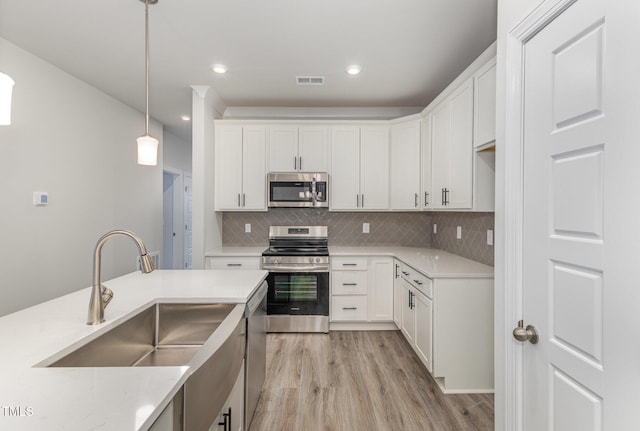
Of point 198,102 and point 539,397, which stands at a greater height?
point 198,102

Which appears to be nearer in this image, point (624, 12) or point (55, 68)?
point (624, 12)

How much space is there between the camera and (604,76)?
0.89 m

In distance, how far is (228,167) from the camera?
3758mm

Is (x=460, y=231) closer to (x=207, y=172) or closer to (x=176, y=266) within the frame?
(x=207, y=172)

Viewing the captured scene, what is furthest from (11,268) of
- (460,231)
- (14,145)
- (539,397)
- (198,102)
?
(460,231)

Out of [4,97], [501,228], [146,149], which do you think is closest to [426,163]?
[501,228]

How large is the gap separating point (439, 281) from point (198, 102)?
3028 mm

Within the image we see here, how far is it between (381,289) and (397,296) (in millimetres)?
192

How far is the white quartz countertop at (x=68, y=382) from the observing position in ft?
2.25

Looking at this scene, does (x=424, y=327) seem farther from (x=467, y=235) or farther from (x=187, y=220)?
(x=187, y=220)

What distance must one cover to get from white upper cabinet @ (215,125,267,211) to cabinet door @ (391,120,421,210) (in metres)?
1.58

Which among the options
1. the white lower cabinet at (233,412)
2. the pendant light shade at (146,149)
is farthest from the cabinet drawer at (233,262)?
the white lower cabinet at (233,412)

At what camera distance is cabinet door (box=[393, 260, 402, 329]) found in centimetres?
331

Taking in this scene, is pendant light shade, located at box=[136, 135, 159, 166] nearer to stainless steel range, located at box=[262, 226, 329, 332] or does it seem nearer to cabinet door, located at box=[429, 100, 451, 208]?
stainless steel range, located at box=[262, 226, 329, 332]
